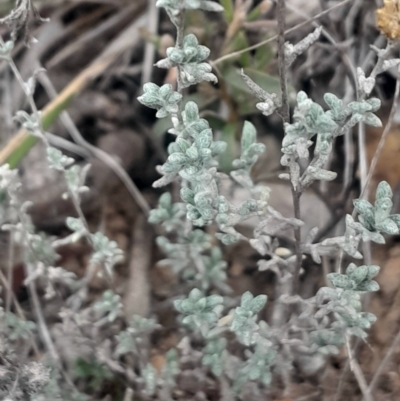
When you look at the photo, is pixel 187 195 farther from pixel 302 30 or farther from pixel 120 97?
pixel 120 97

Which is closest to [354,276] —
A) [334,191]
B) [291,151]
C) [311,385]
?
[291,151]

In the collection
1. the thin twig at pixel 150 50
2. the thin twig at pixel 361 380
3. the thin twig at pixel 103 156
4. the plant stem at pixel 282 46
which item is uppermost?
the plant stem at pixel 282 46

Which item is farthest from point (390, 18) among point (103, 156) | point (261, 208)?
point (103, 156)

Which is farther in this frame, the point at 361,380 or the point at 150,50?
the point at 150,50

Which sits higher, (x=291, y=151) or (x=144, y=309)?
(x=291, y=151)

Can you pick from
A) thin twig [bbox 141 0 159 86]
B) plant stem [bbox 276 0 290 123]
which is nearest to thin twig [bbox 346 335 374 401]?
plant stem [bbox 276 0 290 123]

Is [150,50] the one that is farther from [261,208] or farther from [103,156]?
[261,208]

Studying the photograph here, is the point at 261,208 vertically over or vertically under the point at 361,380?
over

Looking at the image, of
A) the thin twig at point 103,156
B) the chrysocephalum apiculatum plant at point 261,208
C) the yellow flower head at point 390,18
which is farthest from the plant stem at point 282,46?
the thin twig at point 103,156

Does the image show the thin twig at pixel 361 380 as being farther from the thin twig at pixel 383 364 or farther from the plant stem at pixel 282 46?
the plant stem at pixel 282 46
